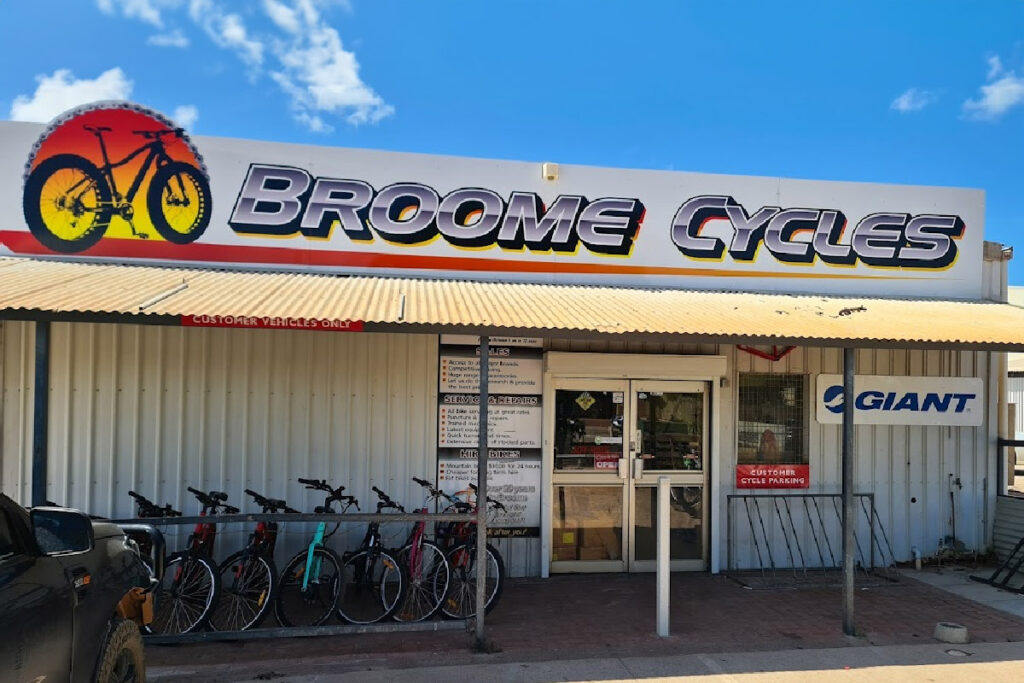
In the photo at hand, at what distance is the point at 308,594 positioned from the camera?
6.12 meters

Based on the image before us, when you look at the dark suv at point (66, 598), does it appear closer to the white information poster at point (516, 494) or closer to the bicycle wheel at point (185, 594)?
the bicycle wheel at point (185, 594)

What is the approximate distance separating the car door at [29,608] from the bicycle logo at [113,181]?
15.7 ft

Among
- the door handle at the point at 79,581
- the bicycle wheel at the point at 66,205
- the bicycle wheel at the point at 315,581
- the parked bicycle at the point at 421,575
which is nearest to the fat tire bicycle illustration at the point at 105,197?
the bicycle wheel at the point at 66,205

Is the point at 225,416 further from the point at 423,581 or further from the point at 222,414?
the point at 423,581

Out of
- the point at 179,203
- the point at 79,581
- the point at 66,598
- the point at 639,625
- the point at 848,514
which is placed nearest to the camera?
the point at 66,598

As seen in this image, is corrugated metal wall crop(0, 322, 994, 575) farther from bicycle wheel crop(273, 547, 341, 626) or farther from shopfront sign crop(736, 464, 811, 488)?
bicycle wheel crop(273, 547, 341, 626)

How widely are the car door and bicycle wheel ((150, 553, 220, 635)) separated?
2794 mm

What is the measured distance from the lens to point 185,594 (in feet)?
19.1

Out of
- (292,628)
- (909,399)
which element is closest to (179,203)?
(292,628)

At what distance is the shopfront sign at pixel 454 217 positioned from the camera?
23.6 feet

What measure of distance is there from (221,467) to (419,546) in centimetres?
226

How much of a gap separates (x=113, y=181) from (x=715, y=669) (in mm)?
7217

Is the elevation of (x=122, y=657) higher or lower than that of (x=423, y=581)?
higher

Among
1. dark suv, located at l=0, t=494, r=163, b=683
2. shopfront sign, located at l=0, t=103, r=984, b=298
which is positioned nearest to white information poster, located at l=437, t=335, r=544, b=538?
shopfront sign, located at l=0, t=103, r=984, b=298
